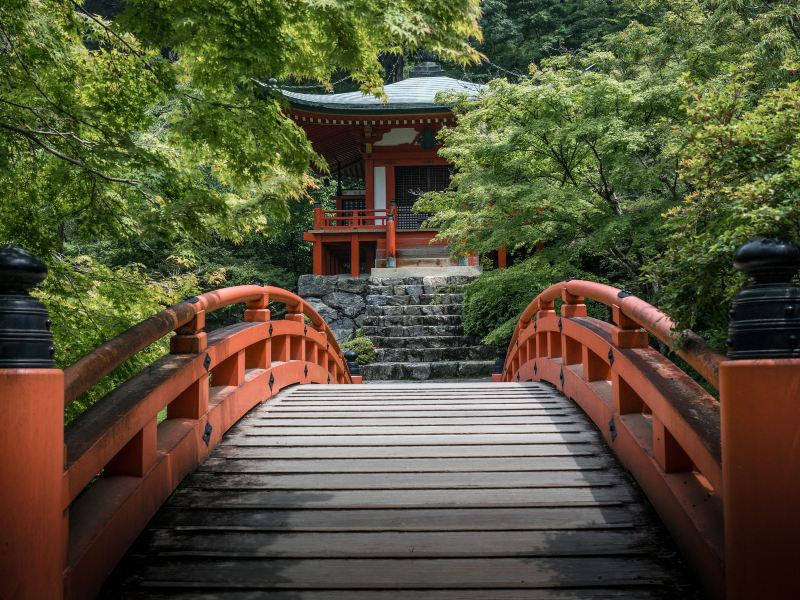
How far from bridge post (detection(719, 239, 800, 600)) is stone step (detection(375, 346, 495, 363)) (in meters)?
10.7

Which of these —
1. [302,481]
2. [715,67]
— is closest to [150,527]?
[302,481]

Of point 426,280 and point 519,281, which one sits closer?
point 519,281

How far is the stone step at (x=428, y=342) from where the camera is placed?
508 inches

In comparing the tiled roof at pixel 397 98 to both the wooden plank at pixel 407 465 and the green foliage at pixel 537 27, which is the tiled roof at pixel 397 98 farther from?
the wooden plank at pixel 407 465

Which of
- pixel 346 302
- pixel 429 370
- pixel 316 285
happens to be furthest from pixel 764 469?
pixel 316 285

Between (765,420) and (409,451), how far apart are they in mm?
2106

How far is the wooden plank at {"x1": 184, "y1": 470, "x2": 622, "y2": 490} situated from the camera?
309cm

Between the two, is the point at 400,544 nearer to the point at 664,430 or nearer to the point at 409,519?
the point at 409,519

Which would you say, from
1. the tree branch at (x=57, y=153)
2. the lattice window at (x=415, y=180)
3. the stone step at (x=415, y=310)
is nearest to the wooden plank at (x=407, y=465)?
the tree branch at (x=57, y=153)

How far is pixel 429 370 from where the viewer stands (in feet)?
39.7

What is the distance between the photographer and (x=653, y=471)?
280cm

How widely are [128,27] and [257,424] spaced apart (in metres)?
2.32

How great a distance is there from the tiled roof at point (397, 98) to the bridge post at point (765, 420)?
484 inches

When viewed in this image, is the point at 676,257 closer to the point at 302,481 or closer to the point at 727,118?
the point at 727,118
